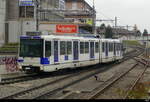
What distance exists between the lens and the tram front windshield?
1945 centimetres

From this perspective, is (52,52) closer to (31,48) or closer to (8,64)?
(31,48)

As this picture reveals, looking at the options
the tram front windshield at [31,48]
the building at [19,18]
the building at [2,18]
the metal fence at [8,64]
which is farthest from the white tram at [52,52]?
the building at [19,18]

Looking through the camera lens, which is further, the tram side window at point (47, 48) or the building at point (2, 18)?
the building at point (2, 18)

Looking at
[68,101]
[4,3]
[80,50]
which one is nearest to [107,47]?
[80,50]

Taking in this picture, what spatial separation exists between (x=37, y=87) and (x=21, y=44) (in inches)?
233

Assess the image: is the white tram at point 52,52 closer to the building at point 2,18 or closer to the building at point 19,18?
the building at point 2,18

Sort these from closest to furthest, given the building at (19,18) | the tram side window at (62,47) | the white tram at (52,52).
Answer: the white tram at (52,52), the tram side window at (62,47), the building at (19,18)

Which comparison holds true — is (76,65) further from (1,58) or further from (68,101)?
(68,101)

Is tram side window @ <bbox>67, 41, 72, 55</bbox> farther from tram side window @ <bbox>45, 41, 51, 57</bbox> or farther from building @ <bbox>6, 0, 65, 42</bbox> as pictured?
building @ <bbox>6, 0, 65, 42</bbox>

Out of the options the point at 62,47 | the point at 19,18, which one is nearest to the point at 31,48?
the point at 62,47

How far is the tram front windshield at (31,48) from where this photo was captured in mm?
19453

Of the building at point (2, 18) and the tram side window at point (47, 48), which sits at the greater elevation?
the building at point (2, 18)

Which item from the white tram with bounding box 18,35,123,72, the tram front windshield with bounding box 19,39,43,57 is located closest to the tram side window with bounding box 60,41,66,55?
the white tram with bounding box 18,35,123,72

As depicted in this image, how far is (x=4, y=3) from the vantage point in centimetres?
5428
